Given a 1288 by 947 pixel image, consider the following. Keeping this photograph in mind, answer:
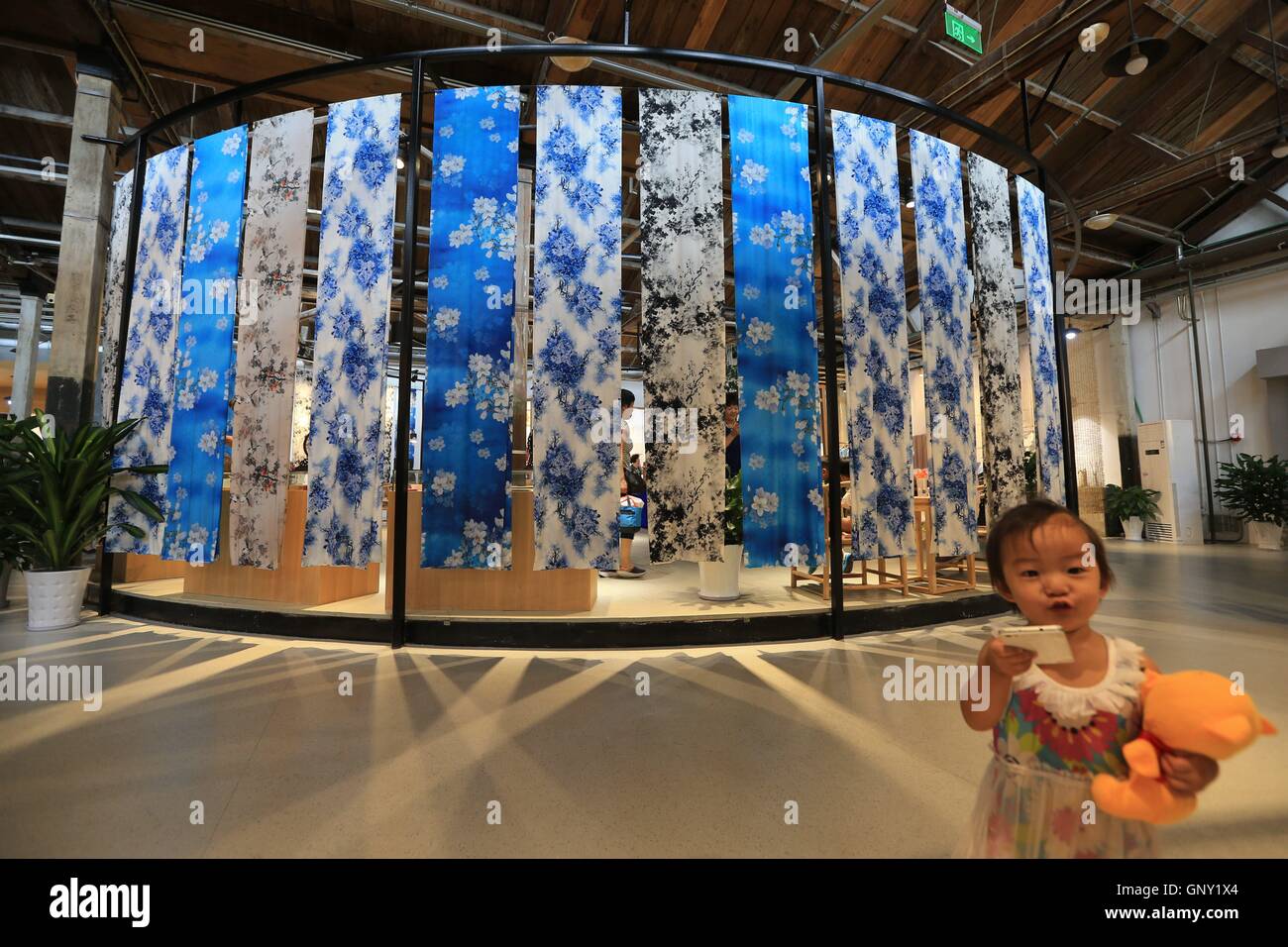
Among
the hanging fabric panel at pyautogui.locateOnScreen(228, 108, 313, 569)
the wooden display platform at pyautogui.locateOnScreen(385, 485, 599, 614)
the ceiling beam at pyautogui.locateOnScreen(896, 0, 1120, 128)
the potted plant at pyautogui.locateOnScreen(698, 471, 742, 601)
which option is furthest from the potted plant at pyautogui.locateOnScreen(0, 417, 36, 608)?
the ceiling beam at pyautogui.locateOnScreen(896, 0, 1120, 128)

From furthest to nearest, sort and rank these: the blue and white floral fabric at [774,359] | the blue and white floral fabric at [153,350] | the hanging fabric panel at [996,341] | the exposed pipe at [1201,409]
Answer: the exposed pipe at [1201,409], the hanging fabric panel at [996,341], the blue and white floral fabric at [153,350], the blue and white floral fabric at [774,359]

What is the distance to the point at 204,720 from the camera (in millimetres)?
2041

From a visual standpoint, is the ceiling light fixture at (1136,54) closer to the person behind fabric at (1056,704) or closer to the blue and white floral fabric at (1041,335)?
the blue and white floral fabric at (1041,335)

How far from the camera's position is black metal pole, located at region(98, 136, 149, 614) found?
3818 mm

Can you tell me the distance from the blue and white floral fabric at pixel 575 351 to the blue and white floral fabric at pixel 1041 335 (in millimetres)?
3385

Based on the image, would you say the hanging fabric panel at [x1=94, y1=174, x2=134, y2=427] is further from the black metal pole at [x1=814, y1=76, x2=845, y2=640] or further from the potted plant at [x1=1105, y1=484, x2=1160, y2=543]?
the potted plant at [x1=1105, y1=484, x2=1160, y2=543]

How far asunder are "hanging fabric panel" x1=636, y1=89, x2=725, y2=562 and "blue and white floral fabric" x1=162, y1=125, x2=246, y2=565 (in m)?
2.69

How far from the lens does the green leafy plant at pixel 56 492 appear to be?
11.7ft

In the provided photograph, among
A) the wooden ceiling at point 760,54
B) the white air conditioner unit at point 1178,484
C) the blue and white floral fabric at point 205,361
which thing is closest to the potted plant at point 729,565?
the wooden ceiling at point 760,54

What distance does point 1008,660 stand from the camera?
2.79ft

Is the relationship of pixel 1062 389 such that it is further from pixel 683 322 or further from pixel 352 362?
pixel 352 362

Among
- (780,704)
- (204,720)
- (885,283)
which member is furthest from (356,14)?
(780,704)
